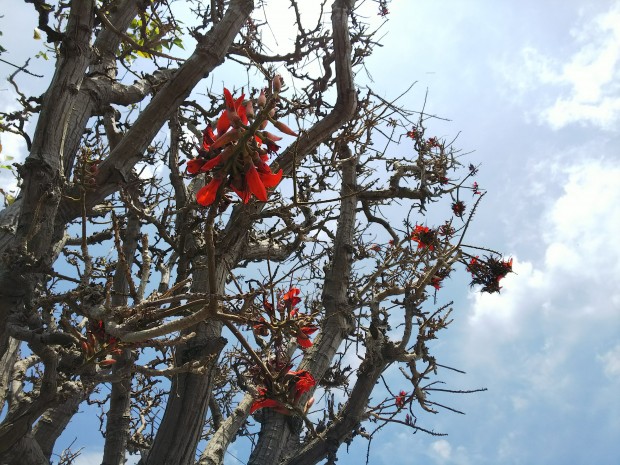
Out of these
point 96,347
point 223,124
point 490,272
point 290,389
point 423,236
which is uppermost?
point 423,236

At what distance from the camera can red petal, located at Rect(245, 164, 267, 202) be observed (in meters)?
1.39

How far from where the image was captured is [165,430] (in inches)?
111

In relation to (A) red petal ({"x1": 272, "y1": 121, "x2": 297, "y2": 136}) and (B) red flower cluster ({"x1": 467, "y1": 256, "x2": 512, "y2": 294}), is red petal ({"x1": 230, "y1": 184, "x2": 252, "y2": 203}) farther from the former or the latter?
(B) red flower cluster ({"x1": 467, "y1": 256, "x2": 512, "y2": 294})

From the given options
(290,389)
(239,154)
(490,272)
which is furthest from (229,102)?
(490,272)

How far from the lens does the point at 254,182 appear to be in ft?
4.60

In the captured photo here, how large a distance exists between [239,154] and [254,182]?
9cm

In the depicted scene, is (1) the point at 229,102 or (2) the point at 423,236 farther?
(2) the point at 423,236

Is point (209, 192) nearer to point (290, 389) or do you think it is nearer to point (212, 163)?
point (212, 163)

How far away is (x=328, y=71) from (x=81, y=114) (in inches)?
67.8

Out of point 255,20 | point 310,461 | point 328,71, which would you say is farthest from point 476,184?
point 310,461

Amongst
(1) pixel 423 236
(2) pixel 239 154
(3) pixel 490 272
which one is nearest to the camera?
(2) pixel 239 154

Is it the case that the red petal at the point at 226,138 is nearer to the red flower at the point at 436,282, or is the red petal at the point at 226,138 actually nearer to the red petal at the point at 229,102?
the red petal at the point at 229,102

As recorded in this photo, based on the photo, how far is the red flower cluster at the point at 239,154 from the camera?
137cm

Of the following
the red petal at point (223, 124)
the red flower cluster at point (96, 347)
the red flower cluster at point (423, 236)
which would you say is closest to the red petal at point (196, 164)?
the red petal at point (223, 124)
